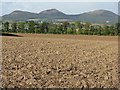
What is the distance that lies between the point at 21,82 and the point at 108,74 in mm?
3689

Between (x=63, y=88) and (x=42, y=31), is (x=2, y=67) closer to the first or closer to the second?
(x=63, y=88)

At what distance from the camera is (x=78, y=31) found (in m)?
81.9

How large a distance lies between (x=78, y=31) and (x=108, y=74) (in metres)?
68.9

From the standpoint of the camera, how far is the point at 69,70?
13.7m

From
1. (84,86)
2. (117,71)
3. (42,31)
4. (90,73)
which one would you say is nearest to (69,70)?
(90,73)

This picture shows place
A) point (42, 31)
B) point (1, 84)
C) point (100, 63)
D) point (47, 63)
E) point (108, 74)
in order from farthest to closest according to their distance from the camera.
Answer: point (42, 31)
point (100, 63)
point (47, 63)
point (108, 74)
point (1, 84)

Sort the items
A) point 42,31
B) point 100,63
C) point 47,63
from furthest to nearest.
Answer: point 42,31, point 100,63, point 47,63

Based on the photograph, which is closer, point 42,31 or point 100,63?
point 100,63

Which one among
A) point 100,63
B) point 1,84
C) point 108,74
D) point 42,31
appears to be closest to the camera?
point 1,84

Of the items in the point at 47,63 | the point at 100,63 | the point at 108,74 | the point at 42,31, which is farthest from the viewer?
the point at 42,31

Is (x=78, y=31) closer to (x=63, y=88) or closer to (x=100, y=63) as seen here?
(x=100, y=63)

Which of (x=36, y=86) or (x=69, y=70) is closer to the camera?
(x=36, y=86)

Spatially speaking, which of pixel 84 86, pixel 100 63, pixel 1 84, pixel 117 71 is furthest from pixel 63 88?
pixel 100 63

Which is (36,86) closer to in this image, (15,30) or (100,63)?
→ (100,63)
